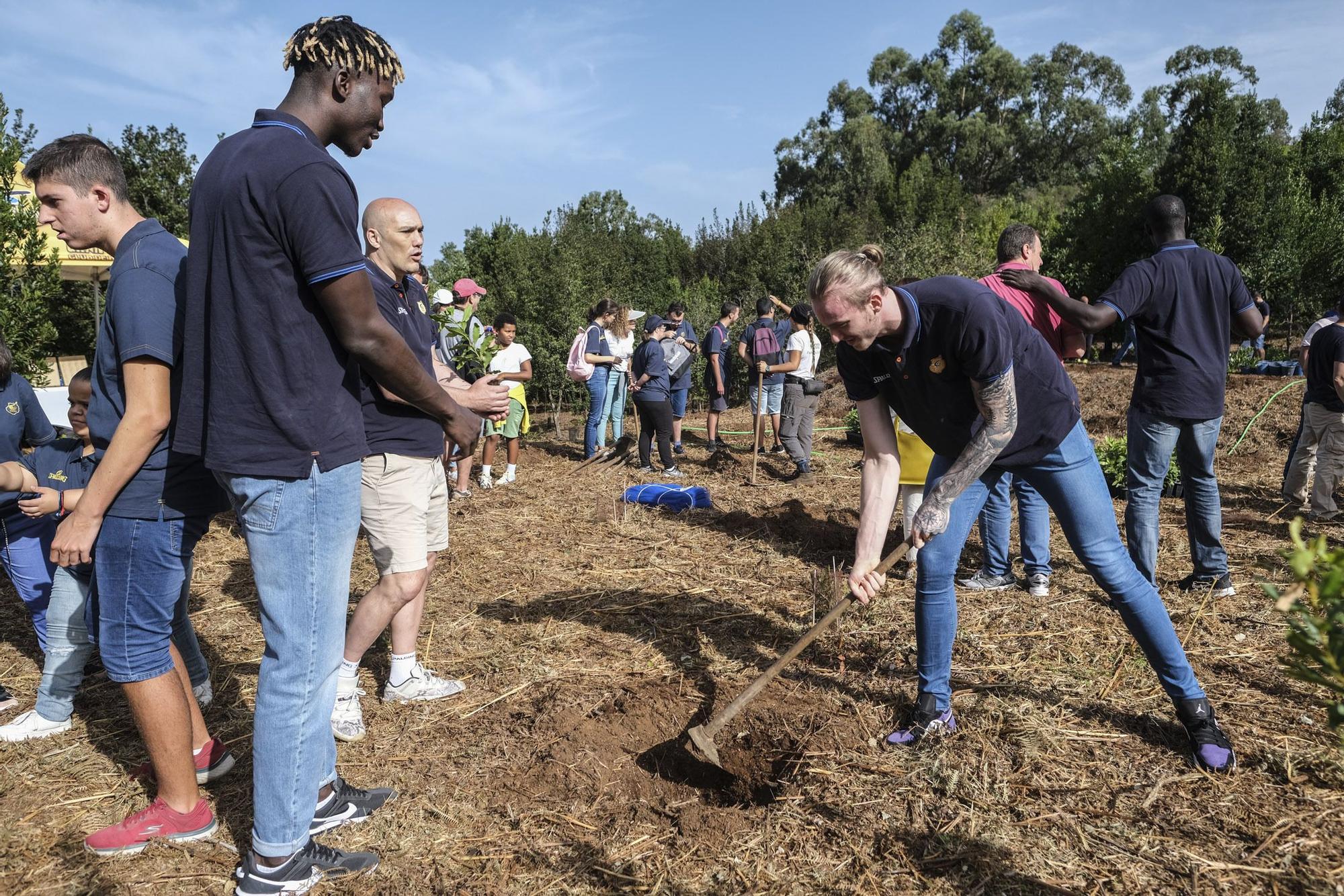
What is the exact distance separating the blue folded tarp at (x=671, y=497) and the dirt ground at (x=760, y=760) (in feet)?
7.13

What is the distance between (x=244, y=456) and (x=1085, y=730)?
313cm

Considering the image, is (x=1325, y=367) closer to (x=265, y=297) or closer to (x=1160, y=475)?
(x=1160, y=475)

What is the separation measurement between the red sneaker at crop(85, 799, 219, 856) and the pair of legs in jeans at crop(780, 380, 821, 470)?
712cm

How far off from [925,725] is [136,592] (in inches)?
109

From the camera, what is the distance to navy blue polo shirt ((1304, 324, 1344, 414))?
18.6 ft

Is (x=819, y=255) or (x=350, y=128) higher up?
(x=819, y=255)

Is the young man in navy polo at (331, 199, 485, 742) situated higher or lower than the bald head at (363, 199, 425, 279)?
lower

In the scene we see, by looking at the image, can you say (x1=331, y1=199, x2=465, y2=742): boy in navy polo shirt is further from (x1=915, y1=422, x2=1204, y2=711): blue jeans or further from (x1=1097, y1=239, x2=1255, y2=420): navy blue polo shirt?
(x1=1097, y1=239, x2=1255, y2=420): navy blue polo shirt

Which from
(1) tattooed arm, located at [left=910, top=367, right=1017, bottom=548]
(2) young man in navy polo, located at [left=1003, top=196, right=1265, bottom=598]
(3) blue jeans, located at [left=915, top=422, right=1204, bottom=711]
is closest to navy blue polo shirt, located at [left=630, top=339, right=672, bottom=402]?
(2) young man in navy polo, located at [left=1003, top=196, right=1265, bottom=598]

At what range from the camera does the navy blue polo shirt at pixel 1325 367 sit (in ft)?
18.6

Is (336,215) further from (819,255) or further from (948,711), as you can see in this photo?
(819,255)

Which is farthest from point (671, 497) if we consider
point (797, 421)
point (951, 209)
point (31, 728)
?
point (951, 209)

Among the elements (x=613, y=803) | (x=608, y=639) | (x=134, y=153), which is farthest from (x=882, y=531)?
(x=134, y=153)

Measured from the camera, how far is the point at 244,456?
2080 millimetres
